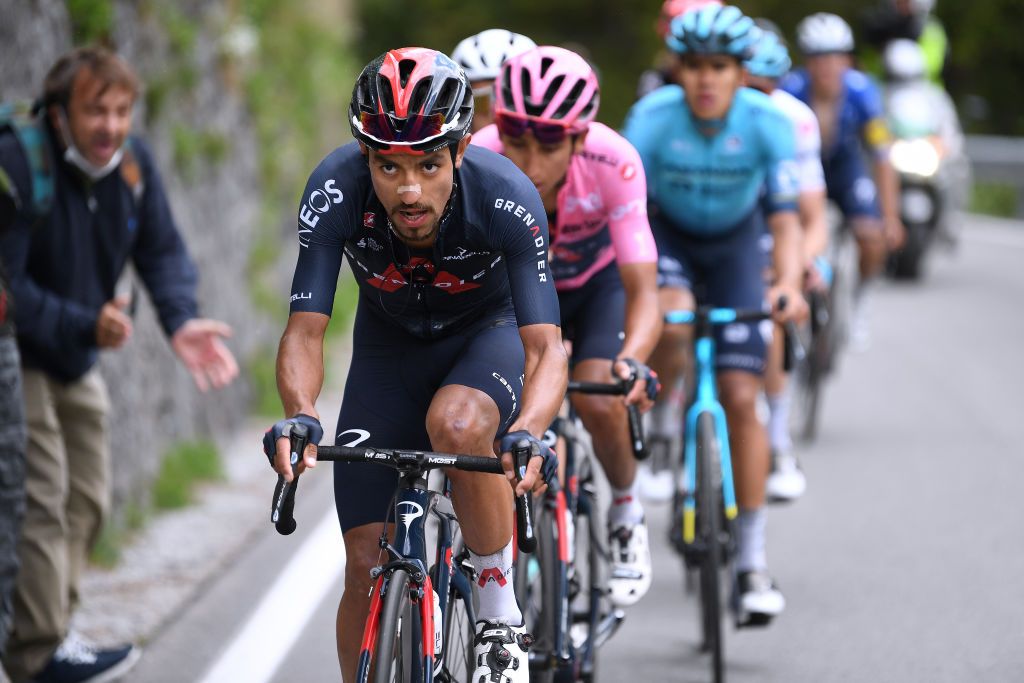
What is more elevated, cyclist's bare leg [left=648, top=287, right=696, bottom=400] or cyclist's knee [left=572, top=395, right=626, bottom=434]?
cyclist's bare leg [left=648, top=287, right=696, bottom=400]

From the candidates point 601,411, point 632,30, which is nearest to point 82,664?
point 601,411

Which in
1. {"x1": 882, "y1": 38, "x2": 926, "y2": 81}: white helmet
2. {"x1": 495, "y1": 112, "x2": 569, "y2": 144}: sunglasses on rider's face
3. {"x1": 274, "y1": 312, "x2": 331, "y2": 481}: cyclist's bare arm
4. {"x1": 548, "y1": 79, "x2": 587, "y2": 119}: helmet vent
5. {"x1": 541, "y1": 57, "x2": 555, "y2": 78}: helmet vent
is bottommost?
{"x1": 274, "y1": 312, "x2": 331, "y2": 481}: cyclist's bare arm

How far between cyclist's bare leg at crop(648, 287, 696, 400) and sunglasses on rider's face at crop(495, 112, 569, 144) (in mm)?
1358

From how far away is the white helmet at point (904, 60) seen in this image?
17.0 metres

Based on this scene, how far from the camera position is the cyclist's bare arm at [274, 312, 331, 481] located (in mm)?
4465

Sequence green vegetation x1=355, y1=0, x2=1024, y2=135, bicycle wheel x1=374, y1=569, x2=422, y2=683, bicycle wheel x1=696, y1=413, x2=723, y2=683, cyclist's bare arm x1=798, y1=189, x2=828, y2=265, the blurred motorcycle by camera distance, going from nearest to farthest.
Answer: bicycle wheel x1=374, y1=569, x2=422, y2=683
bicycle wheel x1=696, y1=413, x2=723, y2=683
cyclist's bare arm x1=798, y1=189, x2=828, y2=265
the blurred motorcycle
green vegetation x1=355, y1=0, x2=1024, y2=135

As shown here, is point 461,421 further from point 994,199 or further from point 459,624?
point 994,199

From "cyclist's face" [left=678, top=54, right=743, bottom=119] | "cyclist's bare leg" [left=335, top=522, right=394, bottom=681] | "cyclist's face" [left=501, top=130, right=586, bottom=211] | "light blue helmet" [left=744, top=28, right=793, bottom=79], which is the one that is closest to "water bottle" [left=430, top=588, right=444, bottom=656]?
"cyclist's bare leg" [left=335, top=522, right=394, bottom=681]

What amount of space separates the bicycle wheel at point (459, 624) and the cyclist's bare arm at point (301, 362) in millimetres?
669

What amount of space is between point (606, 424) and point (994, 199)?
2257 centimetres

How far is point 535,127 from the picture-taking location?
18.4 ft

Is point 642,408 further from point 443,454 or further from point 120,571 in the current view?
point 120,571

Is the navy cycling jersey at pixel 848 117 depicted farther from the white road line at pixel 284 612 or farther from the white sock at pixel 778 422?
the white road line at pixel 284 612

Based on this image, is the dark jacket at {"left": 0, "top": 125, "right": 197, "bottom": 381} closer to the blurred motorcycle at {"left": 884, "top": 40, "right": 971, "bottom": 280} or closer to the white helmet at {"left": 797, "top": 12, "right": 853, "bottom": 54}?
the white helmet at {"left": 797, "top": 12, "right": 853, "bottom": 54}
